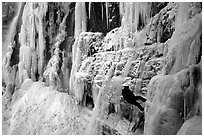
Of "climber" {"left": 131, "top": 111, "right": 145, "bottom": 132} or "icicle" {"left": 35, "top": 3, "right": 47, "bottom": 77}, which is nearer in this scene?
"climber" {"left": 131, "top": 111, "right": 145, "bottom": 132}

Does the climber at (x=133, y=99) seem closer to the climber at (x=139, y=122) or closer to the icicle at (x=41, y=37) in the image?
the climber at (x=139, y=122)

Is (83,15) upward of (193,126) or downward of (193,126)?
upward

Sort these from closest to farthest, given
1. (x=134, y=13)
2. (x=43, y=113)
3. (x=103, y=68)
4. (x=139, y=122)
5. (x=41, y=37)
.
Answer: (x=139, y=122) < (x=134, y=13) < (x=103, y=68) < (x=43, y=113) < (x=41, y=37)

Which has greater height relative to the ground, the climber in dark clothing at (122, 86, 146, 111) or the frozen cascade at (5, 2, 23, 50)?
the frozen cascade at (5, 2, 23, 50)

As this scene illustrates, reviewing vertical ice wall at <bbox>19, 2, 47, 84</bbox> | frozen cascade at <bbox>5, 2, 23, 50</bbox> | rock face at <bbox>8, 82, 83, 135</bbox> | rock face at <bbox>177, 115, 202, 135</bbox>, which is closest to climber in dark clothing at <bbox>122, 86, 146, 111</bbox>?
rock face at <bbox>177, 115, 202, 135</bbox>

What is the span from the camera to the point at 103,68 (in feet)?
7.79

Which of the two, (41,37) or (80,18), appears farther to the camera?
(41,37)

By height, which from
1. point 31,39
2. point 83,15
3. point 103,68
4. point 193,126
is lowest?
point 193,126

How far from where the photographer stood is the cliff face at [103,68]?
6.00 feet

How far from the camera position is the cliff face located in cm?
183

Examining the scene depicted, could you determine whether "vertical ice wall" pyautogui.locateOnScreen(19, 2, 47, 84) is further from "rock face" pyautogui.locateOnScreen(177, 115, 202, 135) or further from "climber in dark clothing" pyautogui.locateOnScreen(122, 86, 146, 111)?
"rock face" pyautogui.locateOnScreen(177, 115, 202, 135)

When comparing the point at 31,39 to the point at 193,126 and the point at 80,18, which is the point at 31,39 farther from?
the point at 193,126

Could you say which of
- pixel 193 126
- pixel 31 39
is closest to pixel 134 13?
pixel 193 126

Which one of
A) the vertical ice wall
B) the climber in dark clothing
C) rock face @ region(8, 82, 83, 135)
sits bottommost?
rock face @ region(8, 82, 83, 135)
